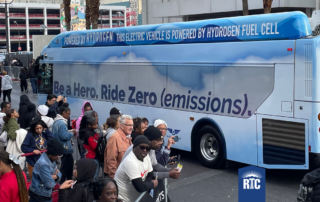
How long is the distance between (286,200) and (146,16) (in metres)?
26.0

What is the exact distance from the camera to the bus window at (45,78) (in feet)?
48.7

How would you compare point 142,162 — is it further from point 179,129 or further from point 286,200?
point 179,129

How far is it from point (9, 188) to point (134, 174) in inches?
52.5

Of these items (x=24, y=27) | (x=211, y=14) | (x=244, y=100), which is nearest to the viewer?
(x=244, y=100)

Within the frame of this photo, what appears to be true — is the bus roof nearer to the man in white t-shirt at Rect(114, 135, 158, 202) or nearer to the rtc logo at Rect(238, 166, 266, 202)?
the rtc logo at Rect(238, 166, 266, 202)

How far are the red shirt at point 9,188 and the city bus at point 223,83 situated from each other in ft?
17.0

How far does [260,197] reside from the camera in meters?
5.10

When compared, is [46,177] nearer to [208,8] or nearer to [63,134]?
[63,134]

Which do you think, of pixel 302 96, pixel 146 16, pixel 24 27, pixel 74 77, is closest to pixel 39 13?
pixel 24 27

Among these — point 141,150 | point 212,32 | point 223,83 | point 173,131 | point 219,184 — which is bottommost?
point 219,184

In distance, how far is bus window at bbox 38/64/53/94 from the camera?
48.7 ft

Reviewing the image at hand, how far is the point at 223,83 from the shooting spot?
8.98m

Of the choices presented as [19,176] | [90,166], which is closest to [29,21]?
[19,176]

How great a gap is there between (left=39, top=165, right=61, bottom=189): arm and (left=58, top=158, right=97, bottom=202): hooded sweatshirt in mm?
809
